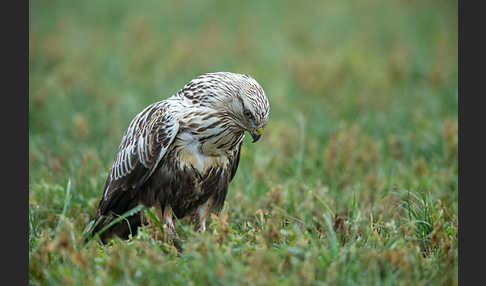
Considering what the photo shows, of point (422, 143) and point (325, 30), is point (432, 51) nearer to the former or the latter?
point (325, 30)

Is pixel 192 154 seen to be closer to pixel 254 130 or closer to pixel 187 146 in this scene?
pixel 187 146

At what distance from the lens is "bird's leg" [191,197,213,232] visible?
4.21 metres

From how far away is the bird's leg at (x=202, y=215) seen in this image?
421 cm

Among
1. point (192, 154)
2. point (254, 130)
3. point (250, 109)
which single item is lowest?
point (192, 154)

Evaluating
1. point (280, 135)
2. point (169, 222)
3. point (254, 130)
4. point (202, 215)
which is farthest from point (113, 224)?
point (280, 135)

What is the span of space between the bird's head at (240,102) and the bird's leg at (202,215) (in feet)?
2.49

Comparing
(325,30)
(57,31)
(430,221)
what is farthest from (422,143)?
(57,31)

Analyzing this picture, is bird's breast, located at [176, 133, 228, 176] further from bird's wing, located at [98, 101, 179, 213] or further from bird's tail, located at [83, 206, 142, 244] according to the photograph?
bird's tail, located at [83, 206, 142, 244]

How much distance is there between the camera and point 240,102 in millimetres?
3770

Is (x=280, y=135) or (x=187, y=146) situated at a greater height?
(x=187, y=146)

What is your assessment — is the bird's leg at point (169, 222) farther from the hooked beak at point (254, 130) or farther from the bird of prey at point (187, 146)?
the hooked beak at point (254, 130)

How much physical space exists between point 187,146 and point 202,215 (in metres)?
0.69

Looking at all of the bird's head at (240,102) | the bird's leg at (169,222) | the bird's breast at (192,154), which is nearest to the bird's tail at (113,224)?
the bird's leg at (169,222)

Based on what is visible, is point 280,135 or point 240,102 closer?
point 240,102
